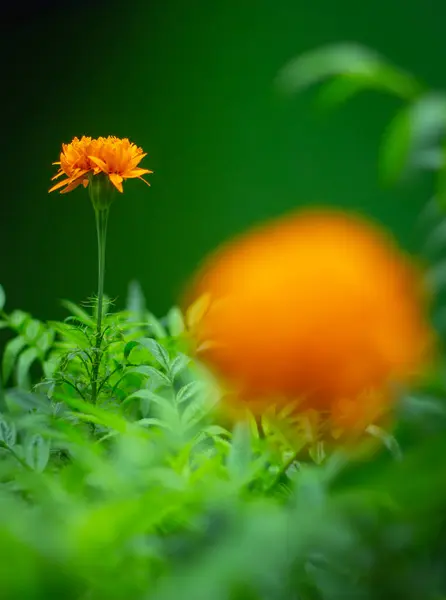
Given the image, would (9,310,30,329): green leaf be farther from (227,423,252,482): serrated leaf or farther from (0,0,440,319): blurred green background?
(0,0,440,319): blurred green background

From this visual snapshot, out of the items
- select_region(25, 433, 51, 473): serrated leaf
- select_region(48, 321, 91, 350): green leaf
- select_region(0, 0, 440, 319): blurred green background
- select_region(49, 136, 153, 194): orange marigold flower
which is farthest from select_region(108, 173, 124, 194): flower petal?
select_region(0, 0, 440, 319): blurred green background

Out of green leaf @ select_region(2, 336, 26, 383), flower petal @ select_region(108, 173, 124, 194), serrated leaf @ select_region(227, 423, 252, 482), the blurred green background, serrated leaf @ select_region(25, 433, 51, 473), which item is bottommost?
serrated leaf @ select_region(227, 423, 252, 482)

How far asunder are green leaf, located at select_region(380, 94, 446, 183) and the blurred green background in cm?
110

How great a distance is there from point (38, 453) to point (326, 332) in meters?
0.22

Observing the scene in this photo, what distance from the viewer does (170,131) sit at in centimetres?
169

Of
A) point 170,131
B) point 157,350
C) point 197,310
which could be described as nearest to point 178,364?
point 157,350

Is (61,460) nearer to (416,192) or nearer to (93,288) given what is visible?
(416,192)

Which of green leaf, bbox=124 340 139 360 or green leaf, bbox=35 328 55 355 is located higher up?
green leaf, bbox=35 328 55 355

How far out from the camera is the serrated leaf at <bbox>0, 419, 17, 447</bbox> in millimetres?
524

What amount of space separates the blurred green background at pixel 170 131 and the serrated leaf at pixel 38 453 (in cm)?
106

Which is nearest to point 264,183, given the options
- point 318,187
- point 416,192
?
point 318,187

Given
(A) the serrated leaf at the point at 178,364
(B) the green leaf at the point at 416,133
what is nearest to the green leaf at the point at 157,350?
(A) the serrated leaf at the point at 178,364

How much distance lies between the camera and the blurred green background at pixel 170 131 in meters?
1.50

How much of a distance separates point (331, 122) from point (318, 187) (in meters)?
0.12
